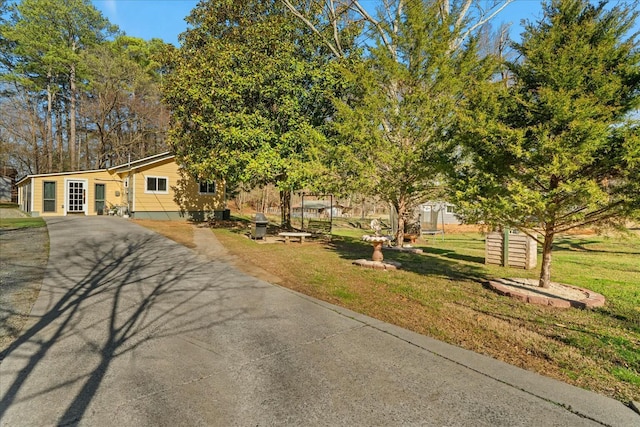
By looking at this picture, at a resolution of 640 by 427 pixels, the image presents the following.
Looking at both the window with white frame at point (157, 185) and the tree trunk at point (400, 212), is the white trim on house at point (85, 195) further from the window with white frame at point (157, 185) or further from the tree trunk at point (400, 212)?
the tree trunk at point (400, 212)

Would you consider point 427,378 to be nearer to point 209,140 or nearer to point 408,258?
point 408,258

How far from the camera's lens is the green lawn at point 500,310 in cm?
314

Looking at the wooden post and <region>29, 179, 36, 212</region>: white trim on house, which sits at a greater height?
<region>29, 179, 36, 212</region>: white trim on house

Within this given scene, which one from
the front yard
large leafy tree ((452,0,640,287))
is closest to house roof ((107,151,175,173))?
the front yard

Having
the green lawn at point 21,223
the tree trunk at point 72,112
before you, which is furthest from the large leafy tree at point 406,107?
the tree trunk at point 72,112

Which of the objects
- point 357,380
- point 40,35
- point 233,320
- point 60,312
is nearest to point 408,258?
point 233,320

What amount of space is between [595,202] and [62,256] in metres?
9.96

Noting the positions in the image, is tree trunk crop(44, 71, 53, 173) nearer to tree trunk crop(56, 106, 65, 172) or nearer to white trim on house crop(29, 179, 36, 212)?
tree trunk crop(56, 106, 65, 172)

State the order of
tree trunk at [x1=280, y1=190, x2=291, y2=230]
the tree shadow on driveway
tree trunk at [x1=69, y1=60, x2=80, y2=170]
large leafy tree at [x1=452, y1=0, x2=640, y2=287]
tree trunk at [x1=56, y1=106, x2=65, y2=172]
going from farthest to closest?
tree trunk at [x1=56, y1=106, x2=65, y2=172], tree trunk at [x1=69, y1=60, x2=80, y2=170], tree trunk at [x1=280, y1=190, x2=291, y2=230], large leafy tree at [x1=452, y1=0, x2=640, y2=287], the tree shadow on driveway

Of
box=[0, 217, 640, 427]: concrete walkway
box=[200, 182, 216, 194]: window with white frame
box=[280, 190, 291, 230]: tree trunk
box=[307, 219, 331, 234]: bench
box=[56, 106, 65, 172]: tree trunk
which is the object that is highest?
box=[56, 106, 65, 172]: tree trunk

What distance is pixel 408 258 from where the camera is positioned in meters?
9.56

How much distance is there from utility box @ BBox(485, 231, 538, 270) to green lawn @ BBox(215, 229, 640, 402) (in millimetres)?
442

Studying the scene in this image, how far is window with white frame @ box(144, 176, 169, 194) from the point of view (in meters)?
18.7

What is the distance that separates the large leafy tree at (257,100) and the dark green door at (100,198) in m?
9.72
